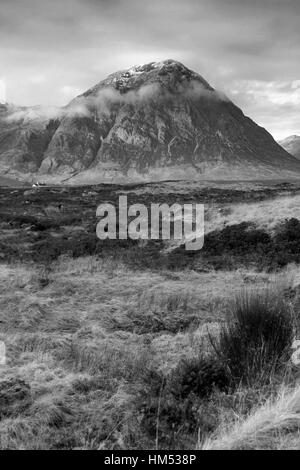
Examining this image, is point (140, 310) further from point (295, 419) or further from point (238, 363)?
point (295, 419)

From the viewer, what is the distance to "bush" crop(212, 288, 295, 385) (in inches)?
225

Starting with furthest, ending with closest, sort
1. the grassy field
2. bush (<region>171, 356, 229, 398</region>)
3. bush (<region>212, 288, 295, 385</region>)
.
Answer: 1. bush (<region>212, 288, 295, 385</region>)
2. bush (<region>171, 356, 229, 398</region>)
3. the grassy field

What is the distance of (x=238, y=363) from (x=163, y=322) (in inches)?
140

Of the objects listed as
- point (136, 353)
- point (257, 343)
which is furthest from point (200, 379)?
point (136, 353)

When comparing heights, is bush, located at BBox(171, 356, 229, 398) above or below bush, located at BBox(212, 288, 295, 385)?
below

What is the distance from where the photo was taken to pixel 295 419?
183 inches

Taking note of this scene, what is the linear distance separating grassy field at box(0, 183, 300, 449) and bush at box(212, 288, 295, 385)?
89mm

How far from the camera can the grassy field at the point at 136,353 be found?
471cm

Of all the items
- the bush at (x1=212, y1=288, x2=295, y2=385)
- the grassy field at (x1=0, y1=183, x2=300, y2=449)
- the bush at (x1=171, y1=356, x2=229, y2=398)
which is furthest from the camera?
the bush at (x1=212, y1=288, x2=295, y2=385)

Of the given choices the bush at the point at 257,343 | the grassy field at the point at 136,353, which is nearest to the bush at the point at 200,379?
the grassy field at the point at 136,353

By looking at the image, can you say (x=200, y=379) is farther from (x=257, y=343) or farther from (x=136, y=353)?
(x=136, y=353)

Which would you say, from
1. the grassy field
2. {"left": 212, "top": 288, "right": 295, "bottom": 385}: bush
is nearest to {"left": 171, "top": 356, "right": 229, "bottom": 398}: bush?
the grassy field

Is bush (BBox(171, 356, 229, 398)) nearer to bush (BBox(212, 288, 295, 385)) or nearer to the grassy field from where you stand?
the grassy field

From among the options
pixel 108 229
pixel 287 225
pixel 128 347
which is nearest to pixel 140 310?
pixel 128 347
